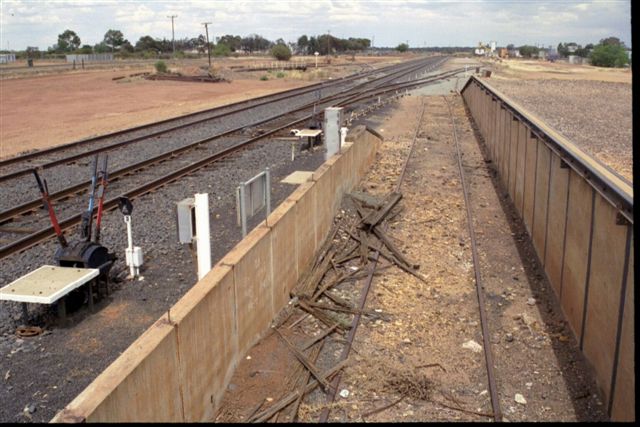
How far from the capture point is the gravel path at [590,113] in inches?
872

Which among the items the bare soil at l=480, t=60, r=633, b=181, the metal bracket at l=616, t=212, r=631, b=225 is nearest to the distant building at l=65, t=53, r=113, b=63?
the bare soil at l=480, t=60, r=633, b=181

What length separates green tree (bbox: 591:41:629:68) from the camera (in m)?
A: 132

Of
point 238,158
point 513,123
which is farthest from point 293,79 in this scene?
point 513,123

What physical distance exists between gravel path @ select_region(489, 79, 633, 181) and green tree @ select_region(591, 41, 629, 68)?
3009 inches

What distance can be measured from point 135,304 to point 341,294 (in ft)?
8.83

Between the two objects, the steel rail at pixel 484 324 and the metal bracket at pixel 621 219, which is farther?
the steel rail at pixel 484 324

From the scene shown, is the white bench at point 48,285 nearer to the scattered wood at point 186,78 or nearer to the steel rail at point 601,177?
the steel rail at point 601,177

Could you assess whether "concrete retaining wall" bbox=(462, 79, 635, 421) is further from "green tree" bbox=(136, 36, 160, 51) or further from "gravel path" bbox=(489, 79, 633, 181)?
"green tree" bbox=(136, 36, 160, 51)

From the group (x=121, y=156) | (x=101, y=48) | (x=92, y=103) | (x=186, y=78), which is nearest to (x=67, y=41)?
(x=101, y=48)

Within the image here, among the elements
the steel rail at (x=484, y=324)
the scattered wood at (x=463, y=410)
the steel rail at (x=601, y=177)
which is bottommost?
the scattered wood at (x=463, y=410)

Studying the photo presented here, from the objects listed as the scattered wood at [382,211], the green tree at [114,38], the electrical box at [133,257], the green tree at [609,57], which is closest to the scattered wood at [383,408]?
the electrical box at [133,257]

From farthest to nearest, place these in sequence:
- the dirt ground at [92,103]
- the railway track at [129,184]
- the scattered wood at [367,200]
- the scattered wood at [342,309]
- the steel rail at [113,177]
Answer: the dirt ground at [92,103], the scattered wood at [367,200], the steel rail at [113,177], the railway track at [129,184], the scattered wood at [342,309]

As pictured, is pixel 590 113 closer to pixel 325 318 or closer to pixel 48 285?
pixel 325 318

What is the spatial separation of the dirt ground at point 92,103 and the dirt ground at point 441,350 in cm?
1608
